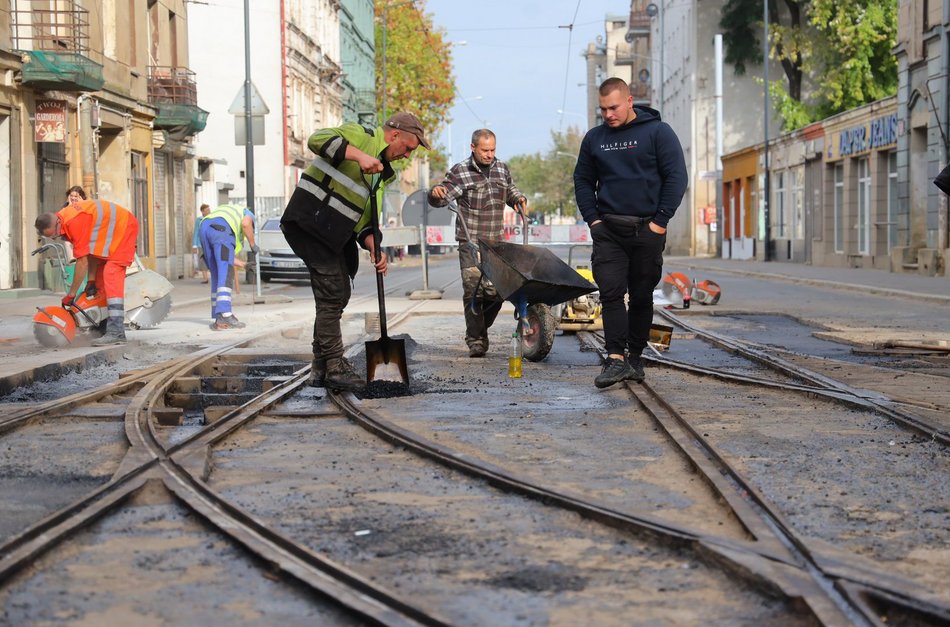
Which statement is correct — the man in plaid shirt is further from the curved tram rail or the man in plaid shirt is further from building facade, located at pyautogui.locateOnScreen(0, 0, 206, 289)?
building facade, located at pyautogui.locateOnScreen(0, 0, 206, 289)

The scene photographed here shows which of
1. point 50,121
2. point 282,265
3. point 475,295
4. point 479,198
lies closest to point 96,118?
point 50,121

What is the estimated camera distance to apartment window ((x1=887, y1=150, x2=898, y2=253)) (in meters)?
38.4

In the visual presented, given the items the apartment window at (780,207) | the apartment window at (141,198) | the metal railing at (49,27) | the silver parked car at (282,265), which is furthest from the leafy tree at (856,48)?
the metal railing at (49,27)

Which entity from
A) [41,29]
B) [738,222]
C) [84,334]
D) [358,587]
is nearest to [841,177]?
[738,222]

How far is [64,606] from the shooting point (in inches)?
155

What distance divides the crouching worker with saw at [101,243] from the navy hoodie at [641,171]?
5.46m

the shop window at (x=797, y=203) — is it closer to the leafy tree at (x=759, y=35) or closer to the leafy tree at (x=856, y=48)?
the leafy tree at (x=856, y=48)

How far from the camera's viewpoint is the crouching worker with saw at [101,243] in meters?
13.2

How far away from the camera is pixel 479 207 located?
1155 cm

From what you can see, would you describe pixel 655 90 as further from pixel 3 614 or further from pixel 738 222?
pixel 3 614

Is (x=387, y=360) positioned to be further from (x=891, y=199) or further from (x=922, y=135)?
(x=891, y=199)

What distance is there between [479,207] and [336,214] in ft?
8.58

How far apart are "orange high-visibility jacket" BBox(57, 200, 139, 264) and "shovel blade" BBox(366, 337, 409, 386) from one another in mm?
4641

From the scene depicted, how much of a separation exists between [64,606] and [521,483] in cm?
209
